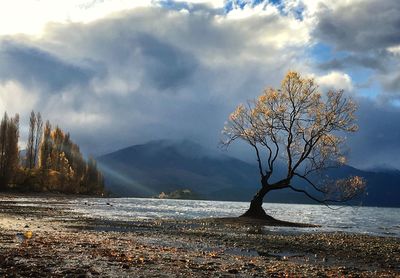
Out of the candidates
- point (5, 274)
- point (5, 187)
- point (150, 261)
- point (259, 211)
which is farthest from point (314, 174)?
point (5, 187)

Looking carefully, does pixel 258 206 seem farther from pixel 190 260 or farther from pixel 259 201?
pixel 190 260

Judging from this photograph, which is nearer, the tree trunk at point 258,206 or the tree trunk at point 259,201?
the tree trunk at point 259,201

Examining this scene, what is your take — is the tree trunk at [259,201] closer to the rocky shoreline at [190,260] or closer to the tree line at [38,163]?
the rocky shoreline at [190,260]

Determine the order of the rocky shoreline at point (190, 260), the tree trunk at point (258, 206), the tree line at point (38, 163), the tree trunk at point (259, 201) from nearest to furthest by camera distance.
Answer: the rocky shoreline at point (190, 260)
the tree trunk at point (259, 201)
the tree trunk at point (258, 206)
the tree line at point (38, 163)

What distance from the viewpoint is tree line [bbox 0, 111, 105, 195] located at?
429 ft

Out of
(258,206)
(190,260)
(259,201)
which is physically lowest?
(190,260)

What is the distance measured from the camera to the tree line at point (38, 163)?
130625 mm

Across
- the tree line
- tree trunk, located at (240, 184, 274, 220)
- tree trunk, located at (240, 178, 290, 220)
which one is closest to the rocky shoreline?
tree trunk, located at (240, 178, 290, 220)

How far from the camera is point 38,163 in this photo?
163 m

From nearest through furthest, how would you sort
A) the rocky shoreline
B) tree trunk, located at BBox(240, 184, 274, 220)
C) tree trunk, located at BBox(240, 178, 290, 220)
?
the rocky shoreline → tree trunk, located at BBox(240, 178, 290, 220) → tree trunk, located at BBox(240, 184, 274, 220)

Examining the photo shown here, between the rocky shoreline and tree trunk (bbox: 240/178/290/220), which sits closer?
the rocky shoreline

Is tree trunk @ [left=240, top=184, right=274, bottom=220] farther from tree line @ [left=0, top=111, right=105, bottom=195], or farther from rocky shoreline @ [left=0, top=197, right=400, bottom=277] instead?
tree line @ [left=0, top=111, right=105, bottom=195]

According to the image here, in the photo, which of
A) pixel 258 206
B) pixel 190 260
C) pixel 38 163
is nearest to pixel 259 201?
pixel 258 206

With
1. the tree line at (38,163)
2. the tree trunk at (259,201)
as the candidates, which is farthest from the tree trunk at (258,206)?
the tree line at (38,163)
